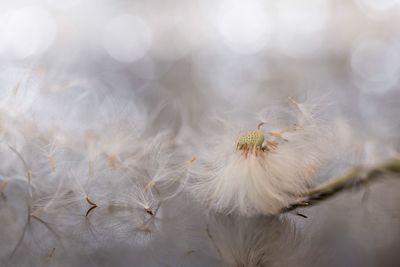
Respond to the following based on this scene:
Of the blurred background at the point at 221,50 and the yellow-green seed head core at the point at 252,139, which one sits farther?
the blurred background at the point at 221,50

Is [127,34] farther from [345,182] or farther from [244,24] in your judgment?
[345,182]

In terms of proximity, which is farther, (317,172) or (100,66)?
(100,66)

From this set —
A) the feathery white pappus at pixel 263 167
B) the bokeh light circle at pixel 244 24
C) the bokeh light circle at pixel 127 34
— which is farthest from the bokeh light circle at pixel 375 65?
the feathery white pappus at pixel 263 167

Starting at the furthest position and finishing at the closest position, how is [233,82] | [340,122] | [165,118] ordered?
[233,82] < [165,118] < [340,122]

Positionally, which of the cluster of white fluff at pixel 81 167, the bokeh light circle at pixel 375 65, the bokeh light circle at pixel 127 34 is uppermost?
the bokeh light circle at pixel 375 65

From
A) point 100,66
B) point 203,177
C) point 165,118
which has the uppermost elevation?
point 203,177

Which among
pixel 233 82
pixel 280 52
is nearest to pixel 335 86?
pixel 233 82

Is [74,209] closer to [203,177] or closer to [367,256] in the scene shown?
[203,177]

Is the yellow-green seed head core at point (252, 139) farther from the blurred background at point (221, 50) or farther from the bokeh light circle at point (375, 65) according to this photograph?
the bokeh light circle at point (375, 65)
